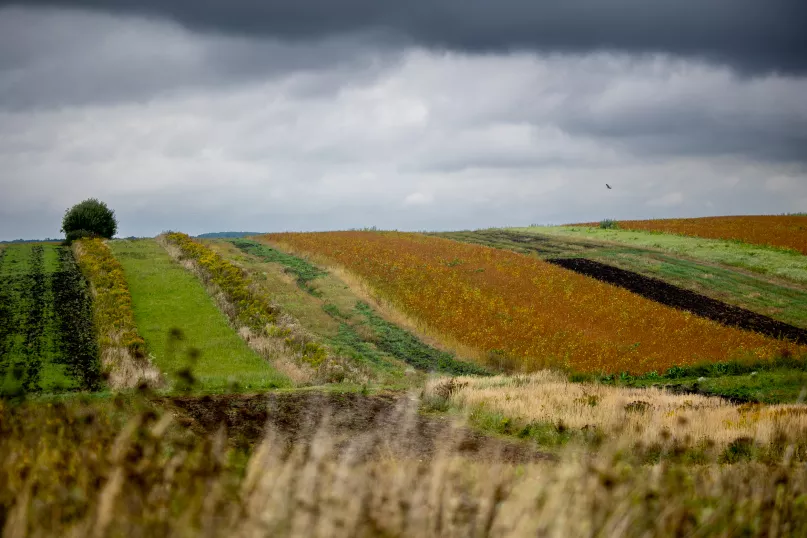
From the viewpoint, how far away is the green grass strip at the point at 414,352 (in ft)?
86.3

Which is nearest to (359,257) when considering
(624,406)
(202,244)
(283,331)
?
(202,244)

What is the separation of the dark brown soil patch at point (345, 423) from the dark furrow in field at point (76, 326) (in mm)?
6817

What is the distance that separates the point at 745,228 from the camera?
198 feet

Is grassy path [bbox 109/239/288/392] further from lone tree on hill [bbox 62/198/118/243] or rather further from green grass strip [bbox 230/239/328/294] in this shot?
lone tree on hill [bbox 62/198/118/243]

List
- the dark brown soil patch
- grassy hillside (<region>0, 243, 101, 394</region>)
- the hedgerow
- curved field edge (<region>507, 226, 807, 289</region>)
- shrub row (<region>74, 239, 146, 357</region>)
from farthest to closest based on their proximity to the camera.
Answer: curved field edge (<region>507, 226, 807, 289</region>)
the hedgerow
shrub row (<region>74, 239, 146, 357</region>)
grassy hillside (<region>0, 243, 101, 394</region>)
the dark brown soil patch

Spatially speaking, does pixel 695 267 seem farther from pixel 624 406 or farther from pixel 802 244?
pixel 624 406

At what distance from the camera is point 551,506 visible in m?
4.83

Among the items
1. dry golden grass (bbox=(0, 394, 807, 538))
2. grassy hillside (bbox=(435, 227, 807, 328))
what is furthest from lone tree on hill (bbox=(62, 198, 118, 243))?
dry golden grass (bbox=(0, 394, 807, 538))

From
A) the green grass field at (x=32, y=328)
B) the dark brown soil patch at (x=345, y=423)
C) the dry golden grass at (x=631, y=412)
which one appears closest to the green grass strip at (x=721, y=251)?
the dry golden grass at (x=631, y=412)

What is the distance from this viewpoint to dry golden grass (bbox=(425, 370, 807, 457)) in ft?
42.1

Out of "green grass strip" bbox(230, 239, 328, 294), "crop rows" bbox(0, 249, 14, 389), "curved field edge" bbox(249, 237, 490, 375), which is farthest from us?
"green grass strip" bbox(230, 239, 328, 294)

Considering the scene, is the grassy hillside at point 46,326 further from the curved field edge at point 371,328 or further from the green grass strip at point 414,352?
the green grass strip at point 414,352

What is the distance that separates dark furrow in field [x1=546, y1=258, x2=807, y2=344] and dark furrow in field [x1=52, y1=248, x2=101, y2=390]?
28117mm

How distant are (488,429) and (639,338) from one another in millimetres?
18153
